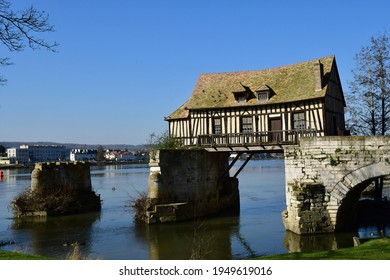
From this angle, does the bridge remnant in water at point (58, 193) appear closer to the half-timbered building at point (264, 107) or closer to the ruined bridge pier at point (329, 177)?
the half-timbered building at point (264, 107)

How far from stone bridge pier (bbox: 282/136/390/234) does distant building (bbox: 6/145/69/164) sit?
429 feet

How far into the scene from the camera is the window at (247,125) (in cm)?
2194

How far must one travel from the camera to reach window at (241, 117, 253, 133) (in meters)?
21.9

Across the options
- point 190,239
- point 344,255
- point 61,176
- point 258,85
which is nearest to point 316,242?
point 190,239

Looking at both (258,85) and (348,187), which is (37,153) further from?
(348,187)

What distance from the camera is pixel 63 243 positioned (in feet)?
53.6

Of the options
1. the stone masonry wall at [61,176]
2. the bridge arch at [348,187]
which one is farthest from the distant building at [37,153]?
the bridge arch at [348,187]

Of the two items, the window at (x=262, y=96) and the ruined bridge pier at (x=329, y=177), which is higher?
the window at (x=262, y=96)

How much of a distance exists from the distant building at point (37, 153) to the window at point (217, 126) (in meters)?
124

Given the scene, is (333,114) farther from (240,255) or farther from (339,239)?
(240,255)

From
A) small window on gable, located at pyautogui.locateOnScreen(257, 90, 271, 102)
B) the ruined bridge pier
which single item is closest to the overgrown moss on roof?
small window on gable, located at pyautogui.locateOnScreen(257, 90, 271, 102)

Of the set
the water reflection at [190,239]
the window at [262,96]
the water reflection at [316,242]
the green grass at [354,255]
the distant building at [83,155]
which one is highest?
the window at [262,96]

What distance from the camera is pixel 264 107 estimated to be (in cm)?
2153
